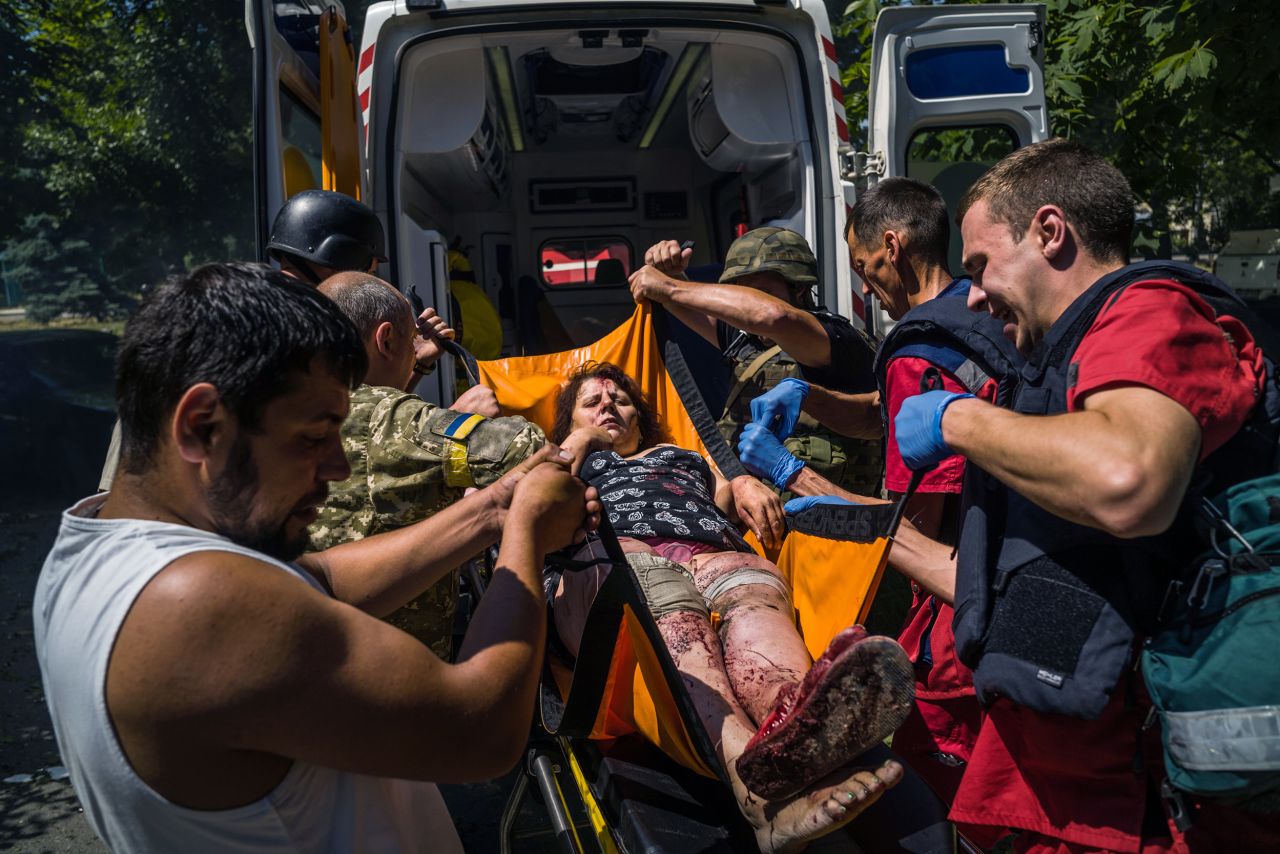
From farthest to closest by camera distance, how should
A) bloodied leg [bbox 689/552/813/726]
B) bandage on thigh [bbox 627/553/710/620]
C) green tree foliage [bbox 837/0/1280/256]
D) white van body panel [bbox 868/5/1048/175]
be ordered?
1. green tree foliage [bbox 837/0/1280/256]
2. white van body panel [bbox 868/5/1048/175]
3. bandage on thigh [bbox 627/553/710/620]
4. bloodied leg [bbox 689/552/813/726]

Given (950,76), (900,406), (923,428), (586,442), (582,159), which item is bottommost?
(586,442)

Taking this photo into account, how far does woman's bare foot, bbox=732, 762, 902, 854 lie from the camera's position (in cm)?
196

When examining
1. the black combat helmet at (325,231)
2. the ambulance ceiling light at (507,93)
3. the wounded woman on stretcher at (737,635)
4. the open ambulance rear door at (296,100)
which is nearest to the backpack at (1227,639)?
the wounded woman on stretcher at (737,635)

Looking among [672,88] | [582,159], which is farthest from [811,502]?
[582,159]

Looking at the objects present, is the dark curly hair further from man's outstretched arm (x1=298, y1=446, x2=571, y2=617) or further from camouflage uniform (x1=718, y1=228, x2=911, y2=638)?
man's outstretched arm (x1=298, y1=446, x2=571, y2=617)

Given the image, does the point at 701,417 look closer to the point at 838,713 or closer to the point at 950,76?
the point at 838,713

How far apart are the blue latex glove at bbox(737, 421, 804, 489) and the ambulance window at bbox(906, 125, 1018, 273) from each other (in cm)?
181

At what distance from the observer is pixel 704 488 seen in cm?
385

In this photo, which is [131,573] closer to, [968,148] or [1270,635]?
[1270,635]

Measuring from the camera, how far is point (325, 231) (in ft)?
11.3

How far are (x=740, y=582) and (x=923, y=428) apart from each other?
123 centimetres

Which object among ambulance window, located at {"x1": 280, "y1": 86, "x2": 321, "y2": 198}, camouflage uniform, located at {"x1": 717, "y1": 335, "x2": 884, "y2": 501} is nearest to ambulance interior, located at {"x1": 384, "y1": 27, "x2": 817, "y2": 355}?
ambulance window, located at {"x1": 280, "y1": 86, "x2": 321, "y2": 198}

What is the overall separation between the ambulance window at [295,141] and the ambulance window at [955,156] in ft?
8.41

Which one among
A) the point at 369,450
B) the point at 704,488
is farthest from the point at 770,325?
the point at 369,450
